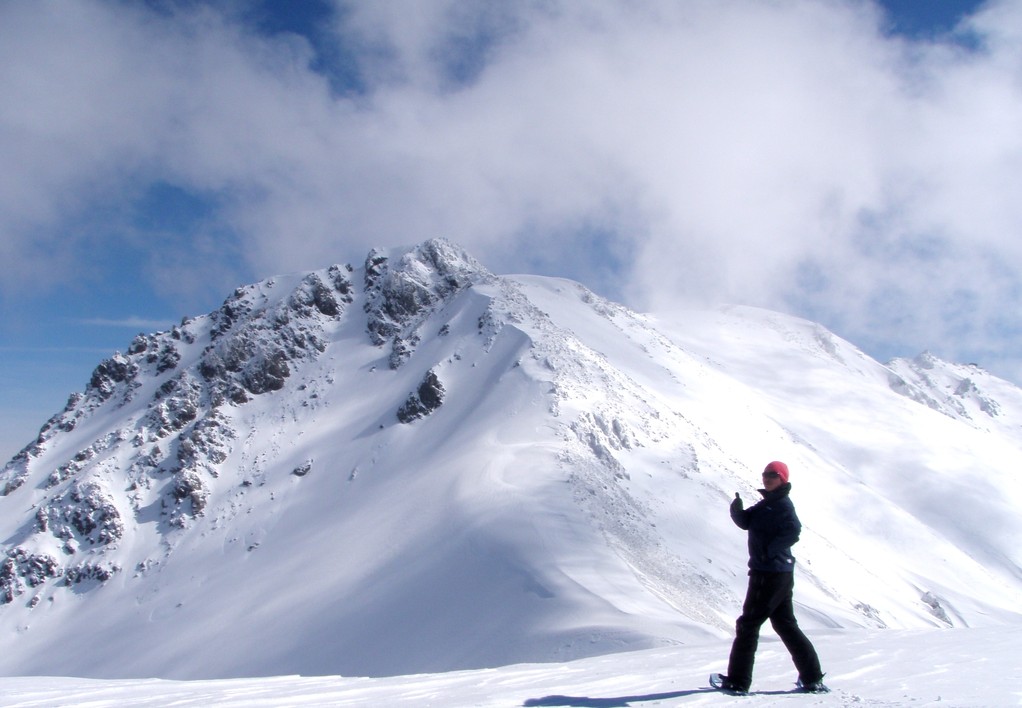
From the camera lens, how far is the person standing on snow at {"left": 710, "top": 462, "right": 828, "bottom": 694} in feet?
21.6

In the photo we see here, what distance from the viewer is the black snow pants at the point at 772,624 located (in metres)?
6.45

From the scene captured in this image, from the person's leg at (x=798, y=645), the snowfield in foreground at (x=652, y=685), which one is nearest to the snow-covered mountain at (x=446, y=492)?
the snowfield in foreground at (x=652, y=685)

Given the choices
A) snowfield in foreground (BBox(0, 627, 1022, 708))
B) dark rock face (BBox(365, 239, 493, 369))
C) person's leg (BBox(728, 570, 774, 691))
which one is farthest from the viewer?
dark rock face (BBox(365, 239, 493, 369))

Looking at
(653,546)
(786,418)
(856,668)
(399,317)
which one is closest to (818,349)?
(786,418)

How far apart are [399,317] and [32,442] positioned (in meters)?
49.2

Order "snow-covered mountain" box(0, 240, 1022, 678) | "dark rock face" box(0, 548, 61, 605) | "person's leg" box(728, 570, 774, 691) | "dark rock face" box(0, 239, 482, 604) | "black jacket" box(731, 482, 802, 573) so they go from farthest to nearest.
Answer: "dark rock face" box(0, 239, 482, 604) → "dark rock face" box(0, 548, 61, 605) → "snow-covered mountain" box(0, 240, 1022, 678) → "black jacket" box(731, 482, 802, 573) → "person's leg" box(728, 570, 774, 691)

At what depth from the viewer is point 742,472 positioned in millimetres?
56125

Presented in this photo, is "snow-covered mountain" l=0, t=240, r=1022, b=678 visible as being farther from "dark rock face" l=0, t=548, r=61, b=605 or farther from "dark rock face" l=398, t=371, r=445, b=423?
"dark rock face" l=398, t=371, r=445, b=423

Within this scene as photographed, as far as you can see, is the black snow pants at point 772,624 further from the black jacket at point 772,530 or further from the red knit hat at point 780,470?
the red knit hat at point 780,470

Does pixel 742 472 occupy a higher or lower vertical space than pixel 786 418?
lower

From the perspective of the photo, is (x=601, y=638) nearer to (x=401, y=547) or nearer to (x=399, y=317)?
(x=401, y=547)

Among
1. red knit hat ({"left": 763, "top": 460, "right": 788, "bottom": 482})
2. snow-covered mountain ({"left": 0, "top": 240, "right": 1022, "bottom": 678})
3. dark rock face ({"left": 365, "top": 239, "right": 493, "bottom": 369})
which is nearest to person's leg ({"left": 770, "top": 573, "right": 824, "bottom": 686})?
red knit hat ({"left": 763, "top": 460, "right": 788, "bottom": 482})

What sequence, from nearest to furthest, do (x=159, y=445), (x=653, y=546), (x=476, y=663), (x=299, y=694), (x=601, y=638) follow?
(x=299, y=694)
(x=601, y=638)
(x=476, y=663)
(x=653, y=546)
(x=159, y=445)

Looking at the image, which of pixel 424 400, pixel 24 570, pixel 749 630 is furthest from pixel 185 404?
pixel 749 630
